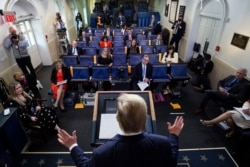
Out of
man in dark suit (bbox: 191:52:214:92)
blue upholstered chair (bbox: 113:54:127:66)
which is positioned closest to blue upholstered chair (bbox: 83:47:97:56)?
blue upholstered chair (bbox: 113:54:127:66)

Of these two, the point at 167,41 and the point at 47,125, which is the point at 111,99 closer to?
the point at 47,125

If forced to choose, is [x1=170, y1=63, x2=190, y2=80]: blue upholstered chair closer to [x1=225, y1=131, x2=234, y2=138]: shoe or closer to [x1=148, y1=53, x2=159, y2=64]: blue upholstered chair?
[x1=148, y1=53, x2=159, y2=64]: blue upholstered chair

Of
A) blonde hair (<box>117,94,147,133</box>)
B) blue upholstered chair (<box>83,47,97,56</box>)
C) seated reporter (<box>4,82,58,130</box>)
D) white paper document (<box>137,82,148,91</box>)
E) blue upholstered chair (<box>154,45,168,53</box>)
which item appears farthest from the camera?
blue upholstered chair (<box>154,45,168,53</box>)

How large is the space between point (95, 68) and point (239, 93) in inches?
126

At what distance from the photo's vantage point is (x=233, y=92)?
3359 millimetres

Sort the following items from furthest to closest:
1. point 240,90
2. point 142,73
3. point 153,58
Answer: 1. point 153,58
2. point 142,73
3. point 240,90

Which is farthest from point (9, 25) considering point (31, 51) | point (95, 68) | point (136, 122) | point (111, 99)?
point (136, 122)

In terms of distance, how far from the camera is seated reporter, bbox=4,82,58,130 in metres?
2.67

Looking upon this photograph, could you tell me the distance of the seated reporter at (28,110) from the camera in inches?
105

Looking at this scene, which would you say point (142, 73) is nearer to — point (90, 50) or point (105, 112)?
point (90, 50)

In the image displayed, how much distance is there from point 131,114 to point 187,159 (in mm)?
2258

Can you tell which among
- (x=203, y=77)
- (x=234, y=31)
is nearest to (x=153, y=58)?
(x=203, y=77)

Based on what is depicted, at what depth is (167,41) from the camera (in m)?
8.75

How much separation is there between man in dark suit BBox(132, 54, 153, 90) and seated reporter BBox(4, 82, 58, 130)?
6.43 feet
